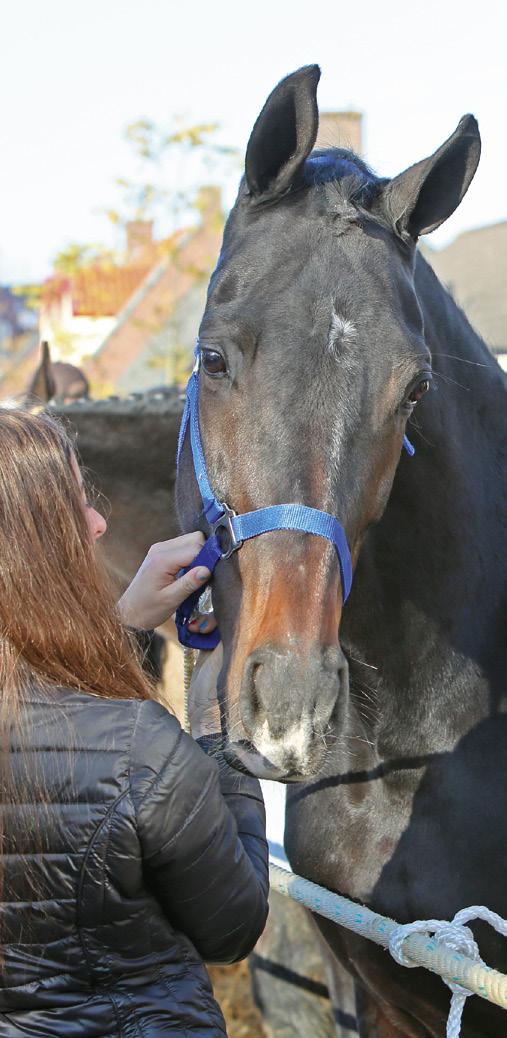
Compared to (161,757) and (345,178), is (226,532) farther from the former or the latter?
(345,178)

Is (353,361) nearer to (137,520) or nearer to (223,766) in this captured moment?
(223,766)

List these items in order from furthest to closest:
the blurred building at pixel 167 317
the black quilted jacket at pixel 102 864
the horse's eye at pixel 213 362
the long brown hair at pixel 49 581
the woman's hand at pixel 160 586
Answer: the blurred building at pixel 167 317 < the woman's hand at pixel 160 586 < the horse's eye at pixel 213 362 < the long brown hair at pixel 49 581 < the black quilted jacket at pixel 102 864

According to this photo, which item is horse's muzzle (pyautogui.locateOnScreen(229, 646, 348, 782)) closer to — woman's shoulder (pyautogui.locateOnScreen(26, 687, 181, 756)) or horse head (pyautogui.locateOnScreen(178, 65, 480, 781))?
horse head (pyautogui.locateOnScreen(178, 65, 480, 781))

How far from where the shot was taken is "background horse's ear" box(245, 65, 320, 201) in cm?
218

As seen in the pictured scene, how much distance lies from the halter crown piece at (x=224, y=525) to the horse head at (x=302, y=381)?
0.02 meters

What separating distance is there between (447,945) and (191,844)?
0.91m

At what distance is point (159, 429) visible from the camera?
14.5 ft

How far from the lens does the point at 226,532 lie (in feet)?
6.97

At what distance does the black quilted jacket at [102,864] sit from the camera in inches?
59.3

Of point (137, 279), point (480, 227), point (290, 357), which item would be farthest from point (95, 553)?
point (137, 279)

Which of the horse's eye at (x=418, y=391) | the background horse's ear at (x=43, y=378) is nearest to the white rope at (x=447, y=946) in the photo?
the horse's eye at (x=418, y=391)

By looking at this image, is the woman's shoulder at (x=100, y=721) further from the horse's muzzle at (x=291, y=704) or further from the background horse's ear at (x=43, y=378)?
the background horse's ear at (x=43, y=378)

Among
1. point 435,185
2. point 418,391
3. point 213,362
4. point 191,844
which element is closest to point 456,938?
point 191,844

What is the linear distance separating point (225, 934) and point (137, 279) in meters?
30.7
